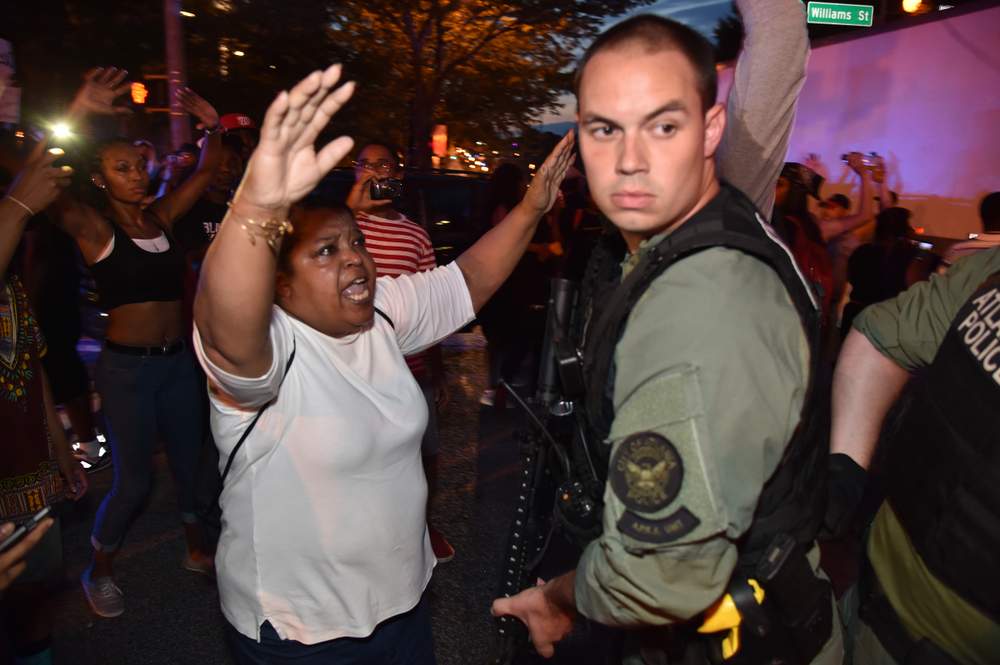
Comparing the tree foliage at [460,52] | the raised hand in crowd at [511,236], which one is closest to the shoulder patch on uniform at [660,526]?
the raised hand in crowd at [511,236]

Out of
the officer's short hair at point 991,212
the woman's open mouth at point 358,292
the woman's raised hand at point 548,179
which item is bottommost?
the woman's open mouth at point 358,292

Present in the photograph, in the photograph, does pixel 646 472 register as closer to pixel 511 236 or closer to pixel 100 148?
pixel 511 236

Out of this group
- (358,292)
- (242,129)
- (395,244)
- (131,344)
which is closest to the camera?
(358,292)

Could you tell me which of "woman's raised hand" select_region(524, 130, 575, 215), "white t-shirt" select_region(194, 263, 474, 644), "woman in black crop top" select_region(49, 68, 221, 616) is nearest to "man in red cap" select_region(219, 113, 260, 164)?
"woman in black crop top" select_region(49, 68, 221, 616)

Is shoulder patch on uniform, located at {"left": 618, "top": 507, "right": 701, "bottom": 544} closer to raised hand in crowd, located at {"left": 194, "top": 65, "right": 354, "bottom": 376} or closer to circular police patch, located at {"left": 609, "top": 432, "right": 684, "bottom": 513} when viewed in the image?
circular police patch, located at {"left": 609, "top": 432, "right": 684, "bottom": 513}

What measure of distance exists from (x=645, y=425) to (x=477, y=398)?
570 centimetres

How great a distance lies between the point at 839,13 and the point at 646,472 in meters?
11.8

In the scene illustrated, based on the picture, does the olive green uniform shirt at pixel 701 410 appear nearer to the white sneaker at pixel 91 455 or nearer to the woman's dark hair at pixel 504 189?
the white sneaker at pixel 91 455

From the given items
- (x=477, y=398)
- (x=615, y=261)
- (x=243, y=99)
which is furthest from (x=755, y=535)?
(x=243, y=99)

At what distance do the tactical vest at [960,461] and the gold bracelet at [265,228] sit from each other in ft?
4.73

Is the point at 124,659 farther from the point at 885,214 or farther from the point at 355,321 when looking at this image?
the point at 885,214

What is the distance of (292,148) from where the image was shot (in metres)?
1.46

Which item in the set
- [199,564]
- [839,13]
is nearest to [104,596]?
[199,564]

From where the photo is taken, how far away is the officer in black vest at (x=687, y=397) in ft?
4.19
